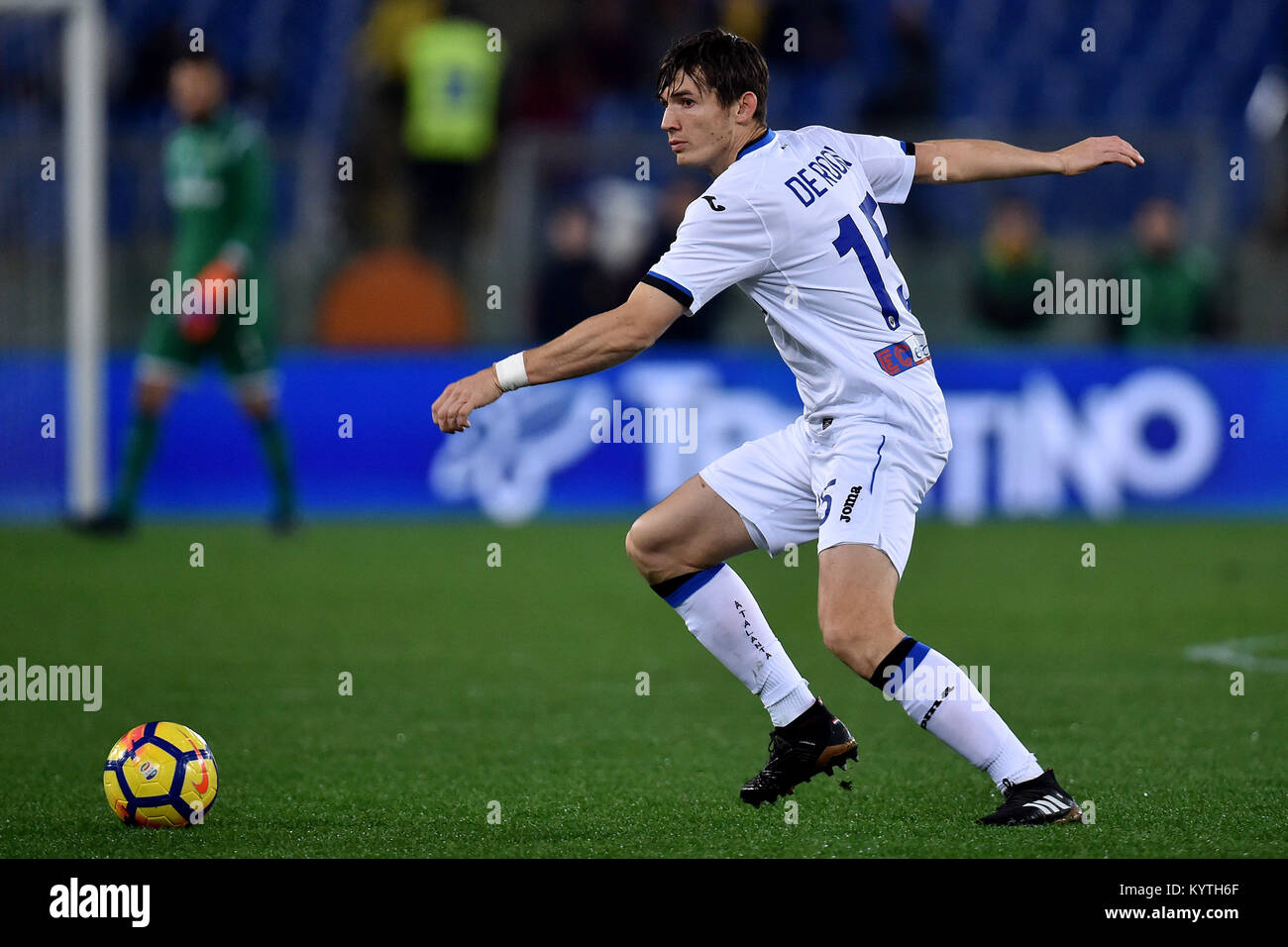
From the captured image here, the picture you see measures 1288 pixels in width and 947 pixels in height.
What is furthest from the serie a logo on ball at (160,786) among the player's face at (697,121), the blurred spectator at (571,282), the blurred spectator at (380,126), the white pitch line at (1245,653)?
the blurred spectator at (380,126)

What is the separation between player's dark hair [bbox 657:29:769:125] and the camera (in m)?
5.09

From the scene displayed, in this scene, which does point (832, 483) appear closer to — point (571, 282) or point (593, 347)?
point (593, 347)

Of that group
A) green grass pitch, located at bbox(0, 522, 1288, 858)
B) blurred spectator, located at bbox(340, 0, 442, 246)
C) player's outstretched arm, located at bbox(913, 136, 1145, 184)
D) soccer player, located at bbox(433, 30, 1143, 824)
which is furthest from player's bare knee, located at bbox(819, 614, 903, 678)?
blurred spectator, located at bbox(340, 0, 442, 246)

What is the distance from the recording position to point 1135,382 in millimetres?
13734

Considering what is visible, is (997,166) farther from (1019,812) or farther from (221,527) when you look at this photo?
(221,527)

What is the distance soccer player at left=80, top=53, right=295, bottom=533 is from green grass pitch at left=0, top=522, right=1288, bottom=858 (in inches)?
27.7

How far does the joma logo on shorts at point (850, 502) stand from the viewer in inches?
200

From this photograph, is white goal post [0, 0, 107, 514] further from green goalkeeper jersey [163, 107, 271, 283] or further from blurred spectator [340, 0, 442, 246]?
blurred spectator [340, 0, 442, 246]

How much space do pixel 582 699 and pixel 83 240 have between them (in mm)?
7126
